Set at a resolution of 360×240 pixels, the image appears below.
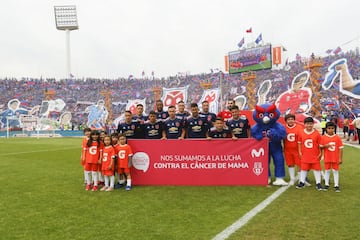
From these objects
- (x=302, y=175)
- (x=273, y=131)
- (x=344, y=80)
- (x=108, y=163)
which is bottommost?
(x=302, y=175)

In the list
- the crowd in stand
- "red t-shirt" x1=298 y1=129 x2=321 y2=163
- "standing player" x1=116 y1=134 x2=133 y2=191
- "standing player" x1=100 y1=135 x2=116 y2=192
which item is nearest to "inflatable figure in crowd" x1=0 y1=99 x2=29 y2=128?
the crowd in stand

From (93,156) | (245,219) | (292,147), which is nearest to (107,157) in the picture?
(93,156)

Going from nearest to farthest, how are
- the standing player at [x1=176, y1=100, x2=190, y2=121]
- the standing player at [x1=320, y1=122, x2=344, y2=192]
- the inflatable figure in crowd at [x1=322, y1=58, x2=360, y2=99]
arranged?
the standing player at [x1=320, y1=122, x2=344, y2=192], the standing player at [x1=176, y1=100, x2=190, y2=121], the inflatable figure in crowd at [x1=322, y1=58, x2=360, y2=99]

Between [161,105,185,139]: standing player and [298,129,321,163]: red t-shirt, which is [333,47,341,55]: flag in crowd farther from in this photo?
[161,105,185,139]: standing player

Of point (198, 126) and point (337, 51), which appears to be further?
point (337, 51)

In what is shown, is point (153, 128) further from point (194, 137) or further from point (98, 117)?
point (98, 117)

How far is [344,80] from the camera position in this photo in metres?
31.6

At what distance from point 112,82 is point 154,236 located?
55.7 meters

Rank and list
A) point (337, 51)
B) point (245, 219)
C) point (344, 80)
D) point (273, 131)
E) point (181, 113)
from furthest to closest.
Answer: point (337, 51), point (344, 80), point (181, 113), point (273, 131), point (245, 219)

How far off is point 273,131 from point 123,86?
51.8 m

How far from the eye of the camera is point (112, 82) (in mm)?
57938

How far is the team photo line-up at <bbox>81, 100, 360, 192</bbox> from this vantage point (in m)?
6.66

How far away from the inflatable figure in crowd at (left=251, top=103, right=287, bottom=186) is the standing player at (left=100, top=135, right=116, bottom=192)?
10.3 feet

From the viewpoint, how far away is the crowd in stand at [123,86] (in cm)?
4747
